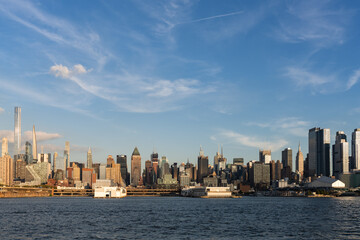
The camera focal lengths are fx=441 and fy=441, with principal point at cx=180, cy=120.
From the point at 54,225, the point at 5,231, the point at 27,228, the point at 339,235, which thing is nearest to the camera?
the point at 339,235

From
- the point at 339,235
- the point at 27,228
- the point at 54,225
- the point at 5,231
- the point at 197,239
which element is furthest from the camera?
the point at 54,225

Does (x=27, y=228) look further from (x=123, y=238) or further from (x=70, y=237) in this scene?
(x=123, y=238)

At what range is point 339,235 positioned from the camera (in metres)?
74.2

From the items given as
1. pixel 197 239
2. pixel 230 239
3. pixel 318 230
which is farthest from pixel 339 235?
pixel 197 239

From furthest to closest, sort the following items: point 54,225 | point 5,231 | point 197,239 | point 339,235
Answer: point 54,225 → point 5,231 → point 339,235 → point 197,239

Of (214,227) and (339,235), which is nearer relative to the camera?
(339,235)

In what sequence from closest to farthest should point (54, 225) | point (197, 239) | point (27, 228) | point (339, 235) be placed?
point (197, 239) < point (339, 235) < point (27, 228) < point (54, 225)

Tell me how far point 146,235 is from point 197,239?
30.9 feet

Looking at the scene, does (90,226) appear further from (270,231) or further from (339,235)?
(339,235)

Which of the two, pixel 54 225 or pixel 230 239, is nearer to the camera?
pixel 230 239

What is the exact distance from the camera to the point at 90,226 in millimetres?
89000

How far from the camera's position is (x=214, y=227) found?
8775 centimetres

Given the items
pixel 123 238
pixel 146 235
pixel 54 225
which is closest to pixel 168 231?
pixel 146 235

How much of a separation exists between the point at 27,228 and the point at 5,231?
5871 millimetres
